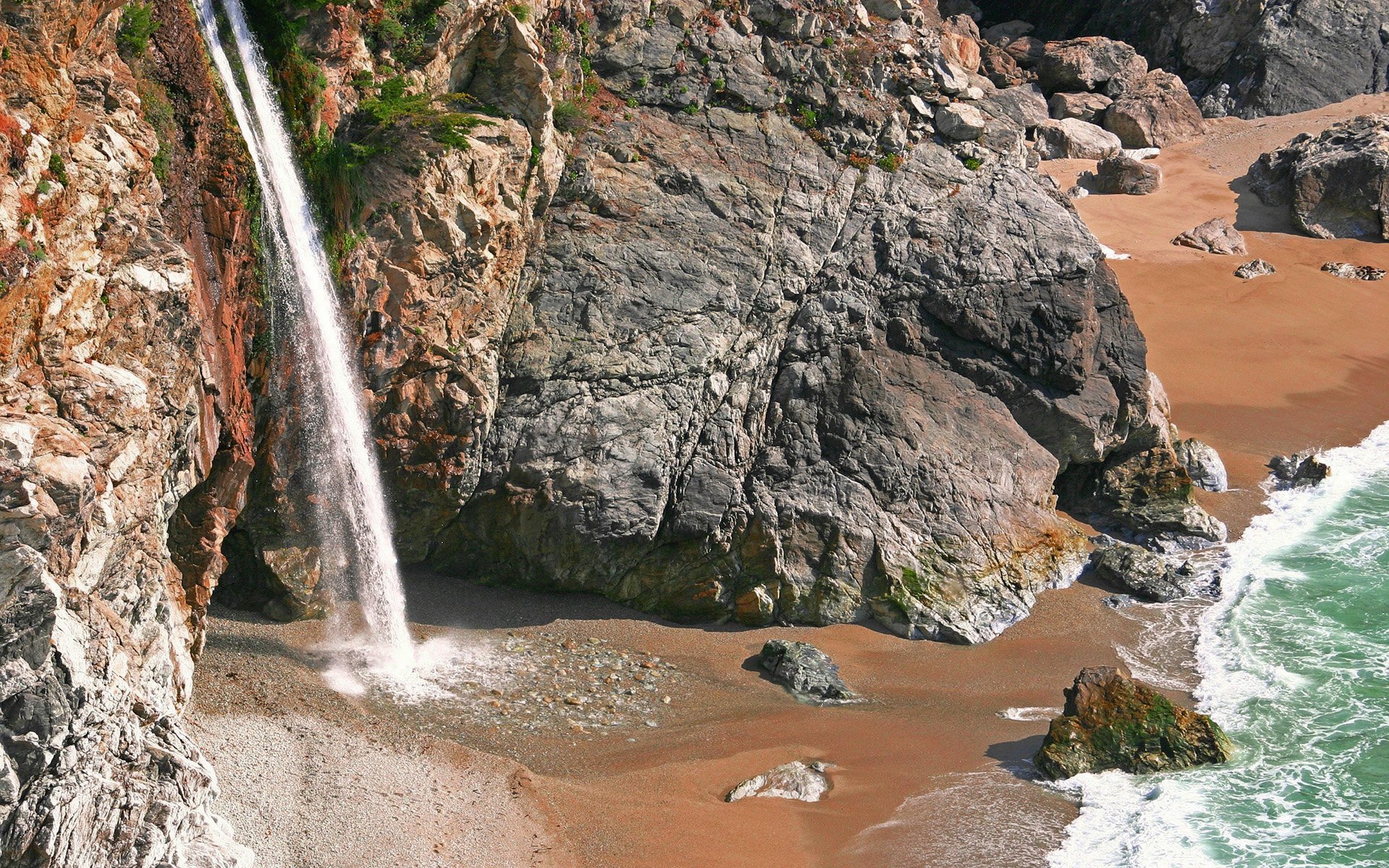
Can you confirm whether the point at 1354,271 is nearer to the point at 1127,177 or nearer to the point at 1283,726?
the point at 1127,177

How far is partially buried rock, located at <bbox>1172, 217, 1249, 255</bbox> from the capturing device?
2677cm

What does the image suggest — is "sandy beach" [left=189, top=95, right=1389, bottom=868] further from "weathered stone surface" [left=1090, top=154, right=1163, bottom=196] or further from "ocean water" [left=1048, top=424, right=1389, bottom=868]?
"weathered stone surface" [left=1090, top=154, right=1163, bottom=196]

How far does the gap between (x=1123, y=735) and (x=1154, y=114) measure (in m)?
→ 25.8

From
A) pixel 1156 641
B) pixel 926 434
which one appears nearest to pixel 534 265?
pixel 926 434

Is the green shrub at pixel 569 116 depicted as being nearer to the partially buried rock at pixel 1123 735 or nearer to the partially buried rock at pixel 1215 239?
the partially buried rock at pixel 1123 735

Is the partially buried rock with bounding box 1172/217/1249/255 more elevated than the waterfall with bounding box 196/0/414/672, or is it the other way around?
the partially buried rock with bounding box 1172/217/1249/255

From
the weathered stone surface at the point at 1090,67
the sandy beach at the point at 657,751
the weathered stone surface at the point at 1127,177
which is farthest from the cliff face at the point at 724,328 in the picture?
the weathered stone surface at the point at 1090,67

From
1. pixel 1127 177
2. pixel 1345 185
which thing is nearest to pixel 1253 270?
pixel 1345 185

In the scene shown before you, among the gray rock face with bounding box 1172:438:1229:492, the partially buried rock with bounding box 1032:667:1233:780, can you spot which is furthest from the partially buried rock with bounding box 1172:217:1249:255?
the partially buried rock with bounding box 1032:667:1233:780

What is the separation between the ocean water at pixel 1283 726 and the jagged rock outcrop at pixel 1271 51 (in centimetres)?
2038

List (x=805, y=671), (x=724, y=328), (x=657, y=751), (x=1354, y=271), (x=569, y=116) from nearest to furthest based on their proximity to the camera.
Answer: (x=657, y=751)
(x=805, y=671)
(x=724, y=328)
(x=569, y=116)
(x=1354, y=271)

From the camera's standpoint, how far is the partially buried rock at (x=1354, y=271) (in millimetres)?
25969

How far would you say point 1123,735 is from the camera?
37.6ft

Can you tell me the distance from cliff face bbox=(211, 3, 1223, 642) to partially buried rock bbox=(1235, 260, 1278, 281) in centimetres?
1028
